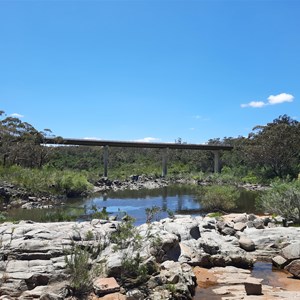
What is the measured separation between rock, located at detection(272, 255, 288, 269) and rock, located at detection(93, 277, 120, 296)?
4967 millimetres

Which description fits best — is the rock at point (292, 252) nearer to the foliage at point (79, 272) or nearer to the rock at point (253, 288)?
the rock at point (253, 288)

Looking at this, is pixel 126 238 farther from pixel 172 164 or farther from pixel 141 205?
pixel 172 164

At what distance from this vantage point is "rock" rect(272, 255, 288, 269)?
31.3 feet

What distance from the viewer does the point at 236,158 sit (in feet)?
190

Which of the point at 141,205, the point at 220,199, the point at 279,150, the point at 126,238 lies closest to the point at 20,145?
the point at 141,205

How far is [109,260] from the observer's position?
7312 mm

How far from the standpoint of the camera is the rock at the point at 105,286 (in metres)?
6.55

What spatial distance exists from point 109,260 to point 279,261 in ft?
16.0

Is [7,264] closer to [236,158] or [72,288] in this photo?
[72,288]

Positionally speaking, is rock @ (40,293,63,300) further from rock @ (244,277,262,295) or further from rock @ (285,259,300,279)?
rock @ (285,259,300,279)

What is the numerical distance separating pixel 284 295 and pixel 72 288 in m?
4.23

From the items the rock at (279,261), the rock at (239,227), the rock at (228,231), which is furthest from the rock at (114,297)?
the rock at (239,227)

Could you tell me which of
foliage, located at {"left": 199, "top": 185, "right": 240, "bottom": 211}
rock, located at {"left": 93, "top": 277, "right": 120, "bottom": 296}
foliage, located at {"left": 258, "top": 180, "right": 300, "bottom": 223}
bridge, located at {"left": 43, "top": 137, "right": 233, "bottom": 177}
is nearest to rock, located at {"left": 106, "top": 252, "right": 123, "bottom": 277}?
rock, located at {"left": 93, "top": 277, "right": 120, "bottom": 296}

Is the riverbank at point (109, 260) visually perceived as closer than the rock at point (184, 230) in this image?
Yes
